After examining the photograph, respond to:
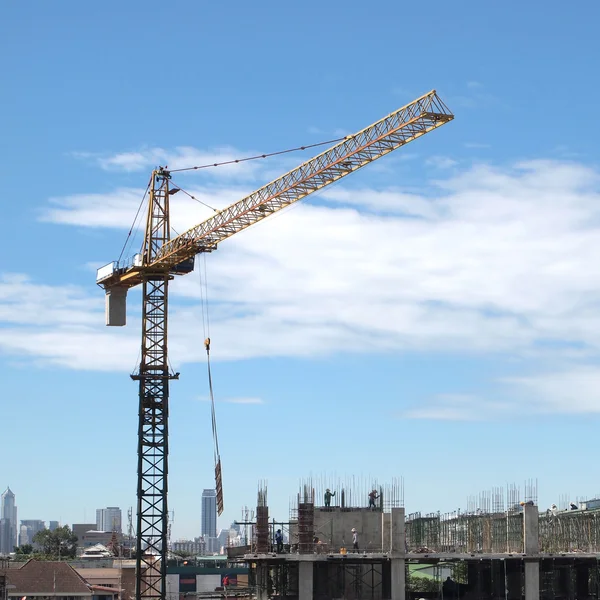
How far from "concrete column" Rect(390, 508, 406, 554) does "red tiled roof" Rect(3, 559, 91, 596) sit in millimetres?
38819

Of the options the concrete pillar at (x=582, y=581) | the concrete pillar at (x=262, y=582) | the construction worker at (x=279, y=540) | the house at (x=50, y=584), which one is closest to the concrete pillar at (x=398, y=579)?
the construction worker at (x=279, y=540)

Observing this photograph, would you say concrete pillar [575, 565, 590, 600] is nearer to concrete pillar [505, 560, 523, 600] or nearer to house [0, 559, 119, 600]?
concrete pillar [505, 560, 523, 600]

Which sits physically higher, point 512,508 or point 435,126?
point 435,126

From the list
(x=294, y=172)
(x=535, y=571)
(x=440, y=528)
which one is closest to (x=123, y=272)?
(x=294, y=172)

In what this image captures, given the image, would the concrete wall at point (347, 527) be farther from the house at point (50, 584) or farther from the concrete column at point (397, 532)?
the house at point (50, 584)

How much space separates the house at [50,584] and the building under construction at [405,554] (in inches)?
936

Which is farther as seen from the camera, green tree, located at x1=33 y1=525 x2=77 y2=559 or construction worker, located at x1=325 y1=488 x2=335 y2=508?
green tree, located at x1=33 y1=525 x2=77 y2=559

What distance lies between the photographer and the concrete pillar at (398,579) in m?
64.2

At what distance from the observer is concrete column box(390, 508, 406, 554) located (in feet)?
213

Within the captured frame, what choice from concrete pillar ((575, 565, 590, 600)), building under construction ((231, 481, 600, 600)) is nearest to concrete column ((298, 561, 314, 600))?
building under construction ((231, 481, 600, 600))

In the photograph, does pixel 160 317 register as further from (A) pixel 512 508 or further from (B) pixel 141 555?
(A) pixel 512 508

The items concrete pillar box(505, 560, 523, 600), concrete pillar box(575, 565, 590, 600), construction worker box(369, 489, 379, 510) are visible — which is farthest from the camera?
construction worker box(369, 489, 379, 510)

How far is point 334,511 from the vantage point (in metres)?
72.6

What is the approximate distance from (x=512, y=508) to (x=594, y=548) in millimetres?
5792
